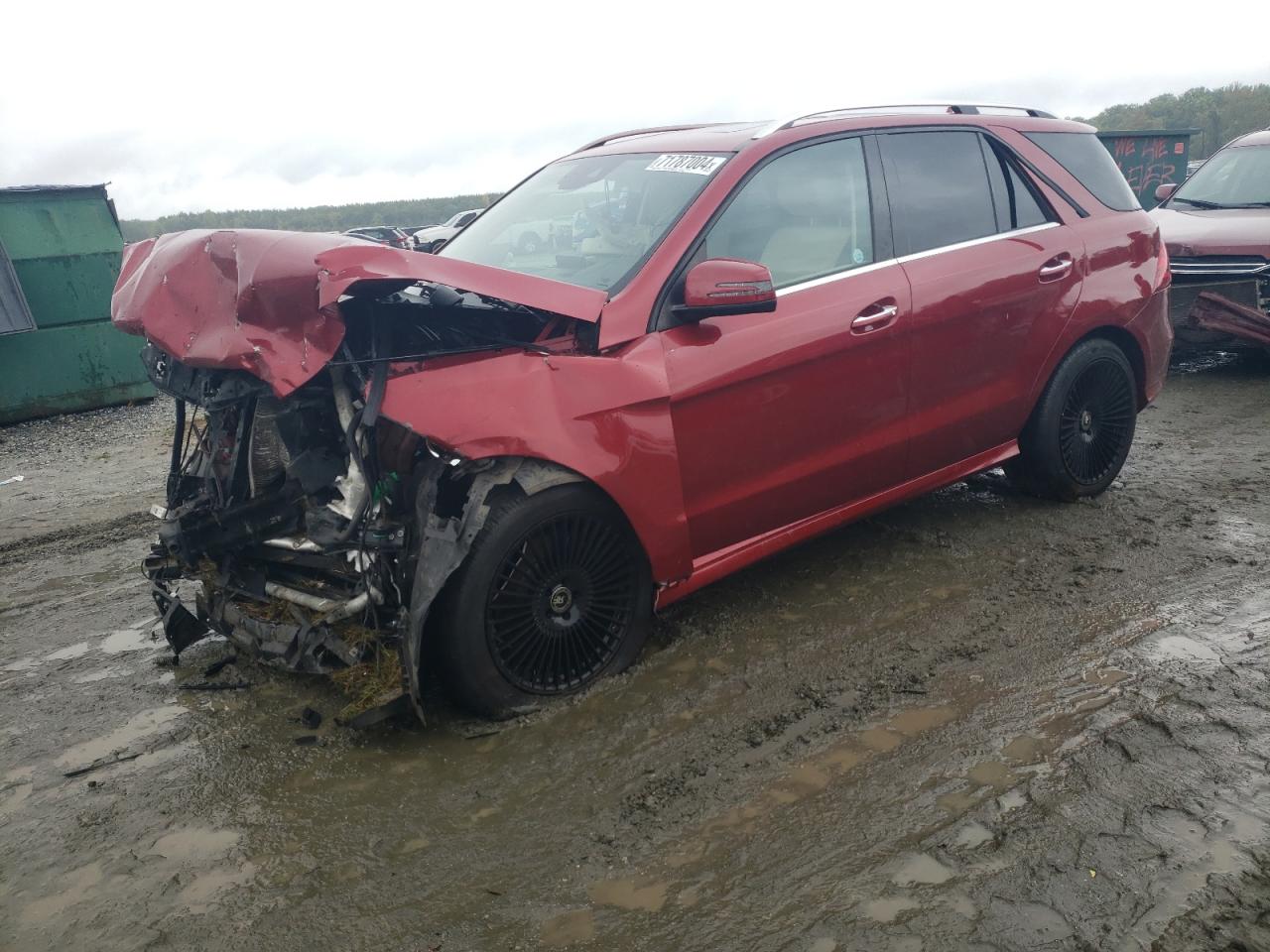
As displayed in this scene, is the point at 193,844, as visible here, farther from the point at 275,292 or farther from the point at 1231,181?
the point at 1231,181

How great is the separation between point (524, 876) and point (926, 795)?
3.69 ft

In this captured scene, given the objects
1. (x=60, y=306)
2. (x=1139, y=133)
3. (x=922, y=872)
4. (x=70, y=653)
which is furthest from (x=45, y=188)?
(x=1139, y=133)

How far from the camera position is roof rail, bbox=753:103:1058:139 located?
3.84 meters

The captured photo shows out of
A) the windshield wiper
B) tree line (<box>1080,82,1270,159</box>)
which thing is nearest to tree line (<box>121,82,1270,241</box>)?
tree line (<box>1080,82,1270,159</box>)

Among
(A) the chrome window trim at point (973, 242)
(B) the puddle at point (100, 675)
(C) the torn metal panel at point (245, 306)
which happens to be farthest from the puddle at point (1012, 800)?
(B) the puddle at point (100, 675)

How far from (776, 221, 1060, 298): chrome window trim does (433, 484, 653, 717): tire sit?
1147mm

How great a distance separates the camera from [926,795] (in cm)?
272

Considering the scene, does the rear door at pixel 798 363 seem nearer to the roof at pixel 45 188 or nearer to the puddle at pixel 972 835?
the puddle at pixel 972 835

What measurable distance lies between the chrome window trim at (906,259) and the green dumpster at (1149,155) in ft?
43.3

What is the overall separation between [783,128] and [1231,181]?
6.94 metres

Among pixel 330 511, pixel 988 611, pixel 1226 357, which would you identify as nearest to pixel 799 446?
pixel 988 611

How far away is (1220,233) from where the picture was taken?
306 inches

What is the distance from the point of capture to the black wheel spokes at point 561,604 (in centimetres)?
309

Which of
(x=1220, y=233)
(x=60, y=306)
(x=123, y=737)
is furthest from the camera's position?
(x=60, y=306)
